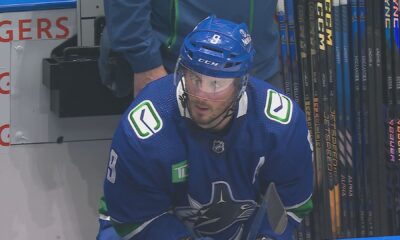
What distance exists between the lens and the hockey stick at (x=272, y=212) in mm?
1521

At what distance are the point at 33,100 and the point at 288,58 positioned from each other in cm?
75

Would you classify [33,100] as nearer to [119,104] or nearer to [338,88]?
[119,104]

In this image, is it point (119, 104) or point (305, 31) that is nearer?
point (119, 104)

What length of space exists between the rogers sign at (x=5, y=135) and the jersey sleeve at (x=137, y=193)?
0.79 m

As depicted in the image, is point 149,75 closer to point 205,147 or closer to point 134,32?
point 134,32

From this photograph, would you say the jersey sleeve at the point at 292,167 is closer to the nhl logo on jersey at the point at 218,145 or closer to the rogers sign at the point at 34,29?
the nhl logo on jersey at the point at 218,145

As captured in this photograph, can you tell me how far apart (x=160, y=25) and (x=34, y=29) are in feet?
1.85

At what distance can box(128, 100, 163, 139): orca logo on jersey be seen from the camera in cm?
157

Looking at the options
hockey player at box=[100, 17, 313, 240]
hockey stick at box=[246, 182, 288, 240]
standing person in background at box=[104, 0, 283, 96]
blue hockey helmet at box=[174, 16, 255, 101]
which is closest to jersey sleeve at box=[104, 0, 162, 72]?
standing person in background at box=[104, 0, 283, 96]

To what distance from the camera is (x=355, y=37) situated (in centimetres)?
246

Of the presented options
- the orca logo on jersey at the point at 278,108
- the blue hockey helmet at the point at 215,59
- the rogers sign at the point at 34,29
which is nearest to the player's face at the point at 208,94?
the blue hockey helmet at the point at 215,59

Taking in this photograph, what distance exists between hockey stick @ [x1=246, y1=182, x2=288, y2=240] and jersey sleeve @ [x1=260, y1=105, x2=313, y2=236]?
0.29ft

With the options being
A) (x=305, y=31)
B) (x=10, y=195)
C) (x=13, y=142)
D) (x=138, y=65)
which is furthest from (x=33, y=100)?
(x=305, y=31)

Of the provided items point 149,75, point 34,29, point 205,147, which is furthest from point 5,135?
point 205,147
